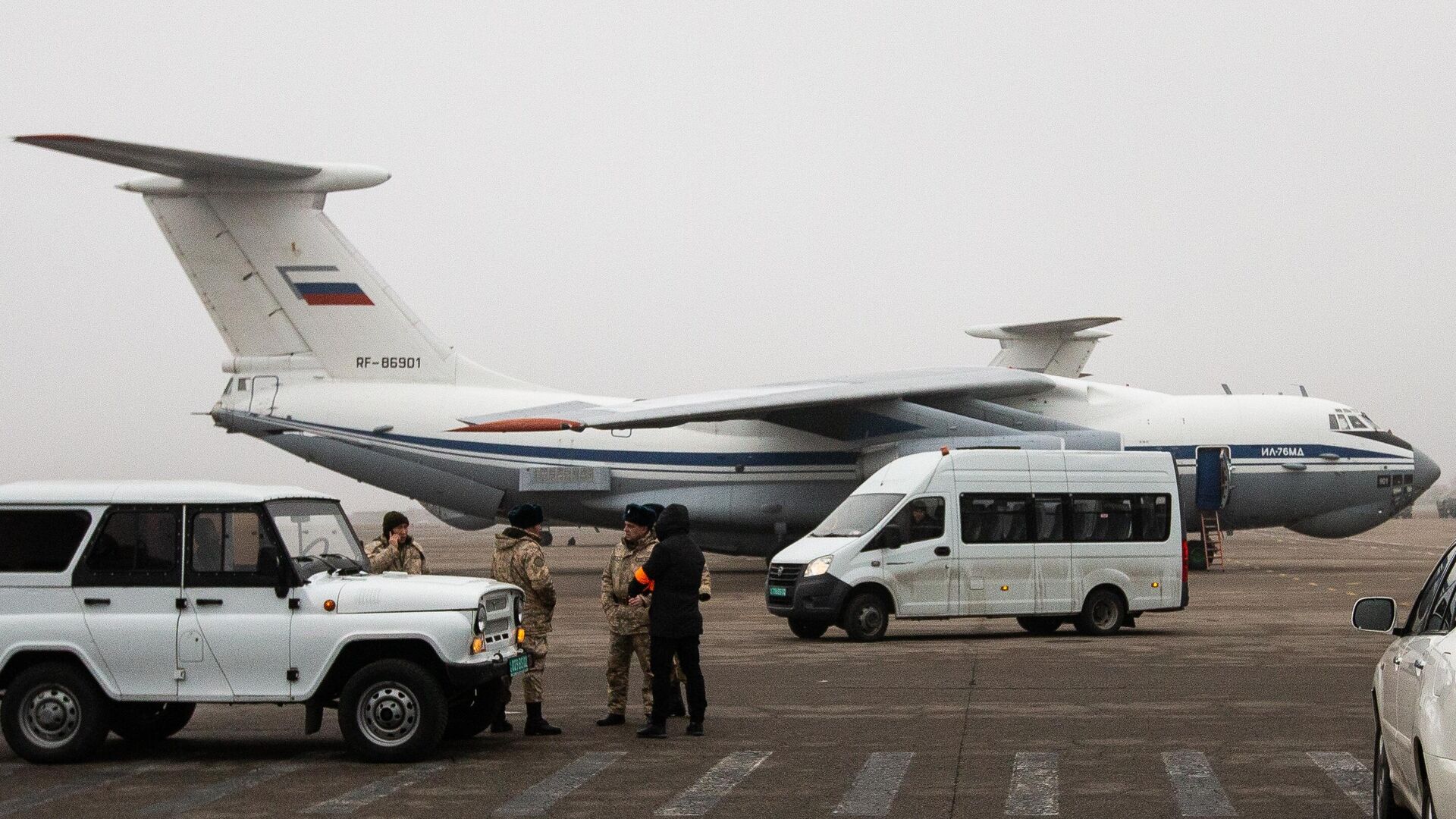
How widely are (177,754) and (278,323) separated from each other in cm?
2214

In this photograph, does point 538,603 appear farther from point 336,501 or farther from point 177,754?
point 177,754

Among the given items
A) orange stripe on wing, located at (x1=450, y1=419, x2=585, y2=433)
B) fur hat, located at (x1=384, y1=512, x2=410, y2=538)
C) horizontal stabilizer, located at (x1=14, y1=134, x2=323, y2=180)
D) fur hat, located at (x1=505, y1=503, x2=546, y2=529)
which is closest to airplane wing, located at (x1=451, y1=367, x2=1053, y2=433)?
orange stripe on wing, located at (x1=450, y1=419, x2=585, y2=433)

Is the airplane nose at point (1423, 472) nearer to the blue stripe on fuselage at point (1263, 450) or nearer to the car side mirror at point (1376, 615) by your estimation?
the blue stripe on fuselage at point (1263, 450)

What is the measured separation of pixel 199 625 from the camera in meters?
10.7

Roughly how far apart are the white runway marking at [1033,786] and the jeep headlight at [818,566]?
28.9 ft

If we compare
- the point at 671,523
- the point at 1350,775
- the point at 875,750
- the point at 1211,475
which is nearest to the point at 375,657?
the point at 671,523

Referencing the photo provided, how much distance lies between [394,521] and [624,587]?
339 cm

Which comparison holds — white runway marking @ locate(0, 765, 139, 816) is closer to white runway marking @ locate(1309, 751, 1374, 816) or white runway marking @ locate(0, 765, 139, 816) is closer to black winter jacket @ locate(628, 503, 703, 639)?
black winter jacket @ locate(628, 503, 703, 639)

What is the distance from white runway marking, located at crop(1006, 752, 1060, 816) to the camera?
28.6 feet

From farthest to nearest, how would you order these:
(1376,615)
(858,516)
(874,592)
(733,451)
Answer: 1. (733,451)
2. (858,516)
3. (874,592)
4. (1376,615)

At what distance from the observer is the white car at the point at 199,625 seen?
1066 centimetres

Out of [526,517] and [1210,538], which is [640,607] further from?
[1210,538]

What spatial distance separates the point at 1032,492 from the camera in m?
20.4

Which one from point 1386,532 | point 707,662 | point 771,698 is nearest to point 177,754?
point 771,698
